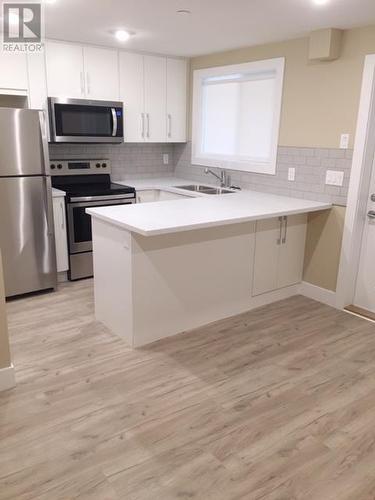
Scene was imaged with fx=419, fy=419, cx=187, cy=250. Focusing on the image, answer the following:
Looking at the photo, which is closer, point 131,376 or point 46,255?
point 131,376

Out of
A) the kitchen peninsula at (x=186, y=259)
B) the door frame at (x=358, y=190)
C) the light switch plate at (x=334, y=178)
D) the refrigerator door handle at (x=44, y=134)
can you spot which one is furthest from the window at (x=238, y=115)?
the refrigerator door handle at (x=44, y=134)

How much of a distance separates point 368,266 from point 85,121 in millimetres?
2959

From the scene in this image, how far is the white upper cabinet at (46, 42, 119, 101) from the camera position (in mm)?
3891

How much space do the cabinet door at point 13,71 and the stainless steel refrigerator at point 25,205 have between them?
0.49 meters

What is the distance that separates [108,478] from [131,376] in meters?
0.81

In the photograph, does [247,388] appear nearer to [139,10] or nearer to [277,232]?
[277,232]

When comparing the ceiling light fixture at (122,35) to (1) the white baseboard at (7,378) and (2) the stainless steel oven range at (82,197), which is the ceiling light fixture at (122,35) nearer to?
(2) the stainless steel oven range at (82,197)

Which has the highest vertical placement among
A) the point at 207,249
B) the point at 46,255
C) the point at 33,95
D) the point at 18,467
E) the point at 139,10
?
the point at 139,10

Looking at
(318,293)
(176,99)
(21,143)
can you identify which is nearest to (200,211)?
(318,293)

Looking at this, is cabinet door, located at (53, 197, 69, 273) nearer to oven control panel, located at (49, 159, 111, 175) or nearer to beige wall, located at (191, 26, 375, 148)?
oven control panel, located at (49, 159, 111, 175)

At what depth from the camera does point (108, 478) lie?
182 centimetres

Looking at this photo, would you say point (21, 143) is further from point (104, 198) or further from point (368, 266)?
point (368, 266)

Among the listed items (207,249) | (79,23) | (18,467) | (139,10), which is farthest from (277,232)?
(18,467)

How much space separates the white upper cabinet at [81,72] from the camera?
3.89 metres
